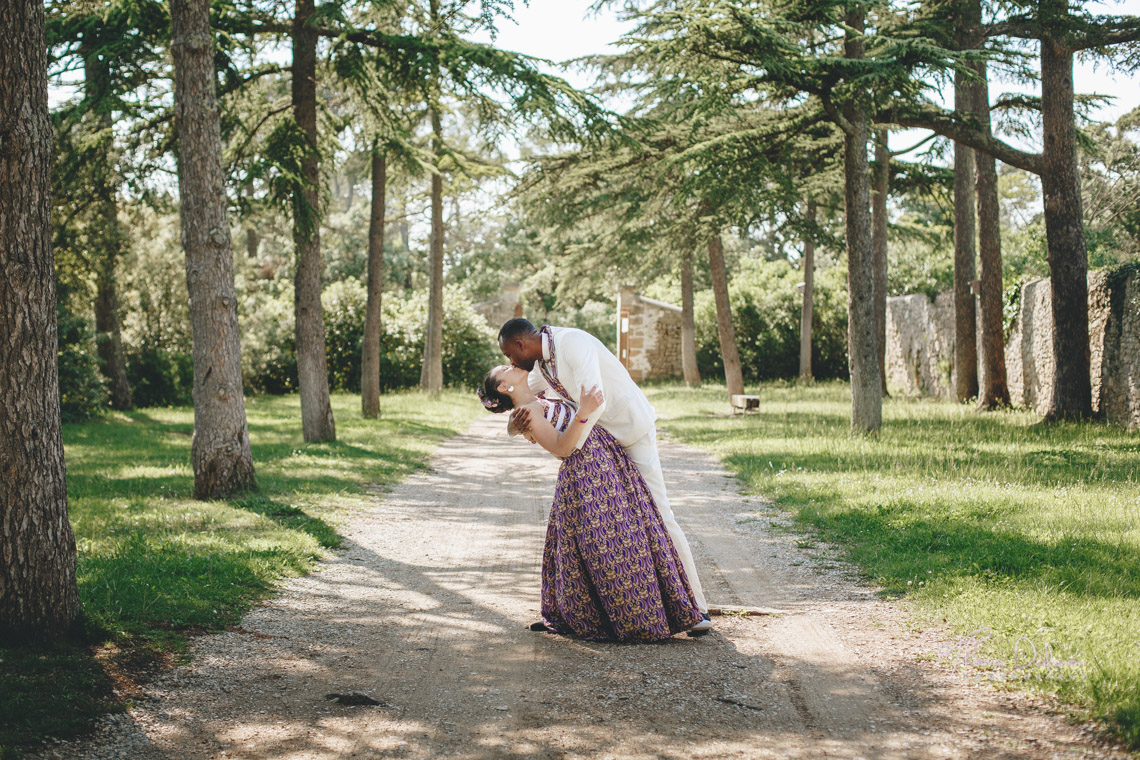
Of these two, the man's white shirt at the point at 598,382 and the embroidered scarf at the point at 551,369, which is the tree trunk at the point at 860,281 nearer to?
the man's white shirt at the point at 598,382

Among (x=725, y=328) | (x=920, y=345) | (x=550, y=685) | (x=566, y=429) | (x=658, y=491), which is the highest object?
(x=725, y=328)

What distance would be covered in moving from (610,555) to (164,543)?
3752 millimetres

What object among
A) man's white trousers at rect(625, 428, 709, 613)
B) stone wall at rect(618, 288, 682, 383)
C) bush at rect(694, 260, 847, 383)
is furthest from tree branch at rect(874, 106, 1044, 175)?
stone wall at rect(618, 288, 682, 383)

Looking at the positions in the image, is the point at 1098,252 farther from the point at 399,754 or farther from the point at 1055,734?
the point at 399,754

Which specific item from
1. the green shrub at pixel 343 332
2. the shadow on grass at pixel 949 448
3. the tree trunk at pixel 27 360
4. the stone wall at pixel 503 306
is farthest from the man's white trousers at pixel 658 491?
the stone wall at pixel 503 306

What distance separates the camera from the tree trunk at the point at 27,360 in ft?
13.2

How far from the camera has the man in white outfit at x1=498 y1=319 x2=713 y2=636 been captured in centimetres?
448

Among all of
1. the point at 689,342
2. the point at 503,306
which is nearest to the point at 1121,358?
the point at 689,342

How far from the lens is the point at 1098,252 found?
22922mm

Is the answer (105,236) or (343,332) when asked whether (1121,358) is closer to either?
(105,236)

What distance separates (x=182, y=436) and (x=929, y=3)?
14572mm

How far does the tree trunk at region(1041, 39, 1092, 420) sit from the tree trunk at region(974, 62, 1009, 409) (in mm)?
2588

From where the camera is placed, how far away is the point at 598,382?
175 inches

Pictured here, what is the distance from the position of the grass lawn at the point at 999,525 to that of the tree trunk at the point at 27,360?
4.50 metres
